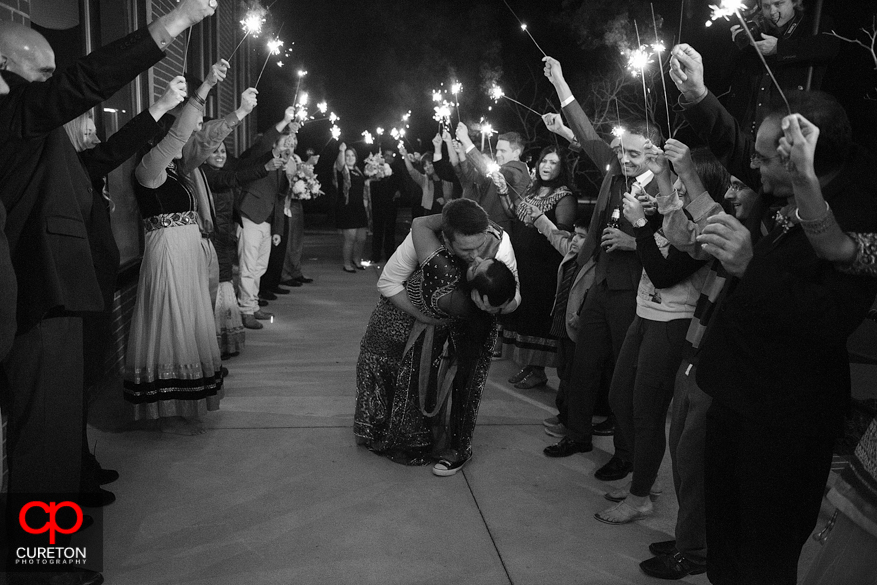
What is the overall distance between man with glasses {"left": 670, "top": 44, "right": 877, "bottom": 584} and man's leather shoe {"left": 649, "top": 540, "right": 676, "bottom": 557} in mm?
647

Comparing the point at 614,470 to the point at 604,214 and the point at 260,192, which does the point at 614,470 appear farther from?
the point at 260,192

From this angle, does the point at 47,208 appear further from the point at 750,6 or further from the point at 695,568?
the point at 750,6

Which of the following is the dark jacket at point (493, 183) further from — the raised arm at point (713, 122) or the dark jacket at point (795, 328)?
the dark jacket at point (795, 328)

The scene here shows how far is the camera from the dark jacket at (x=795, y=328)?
2195 millimetres

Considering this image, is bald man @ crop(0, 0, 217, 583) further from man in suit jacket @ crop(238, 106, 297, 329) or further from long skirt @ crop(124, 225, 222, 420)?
man in suit jacket @ crop(238, 106, 297, 329)

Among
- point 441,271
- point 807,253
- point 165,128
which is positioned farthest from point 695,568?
point 165,128

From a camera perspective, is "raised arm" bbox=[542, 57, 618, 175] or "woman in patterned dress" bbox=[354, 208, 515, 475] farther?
"raised arm" bbox=[542, 57, 618, 175]

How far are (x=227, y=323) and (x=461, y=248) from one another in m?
3.41

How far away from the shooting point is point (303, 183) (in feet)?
33.7

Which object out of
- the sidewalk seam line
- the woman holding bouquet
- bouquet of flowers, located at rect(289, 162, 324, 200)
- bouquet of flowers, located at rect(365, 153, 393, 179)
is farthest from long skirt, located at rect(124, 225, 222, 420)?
Answer: bouquet of flowers, located at rect(365, 153, 393, 179)

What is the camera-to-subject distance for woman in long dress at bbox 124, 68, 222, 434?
458 centimetres

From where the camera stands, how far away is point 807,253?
2.26m

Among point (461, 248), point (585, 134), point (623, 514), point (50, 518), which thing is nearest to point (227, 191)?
point (585, 134)

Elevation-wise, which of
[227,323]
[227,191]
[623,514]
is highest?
[227,191]
